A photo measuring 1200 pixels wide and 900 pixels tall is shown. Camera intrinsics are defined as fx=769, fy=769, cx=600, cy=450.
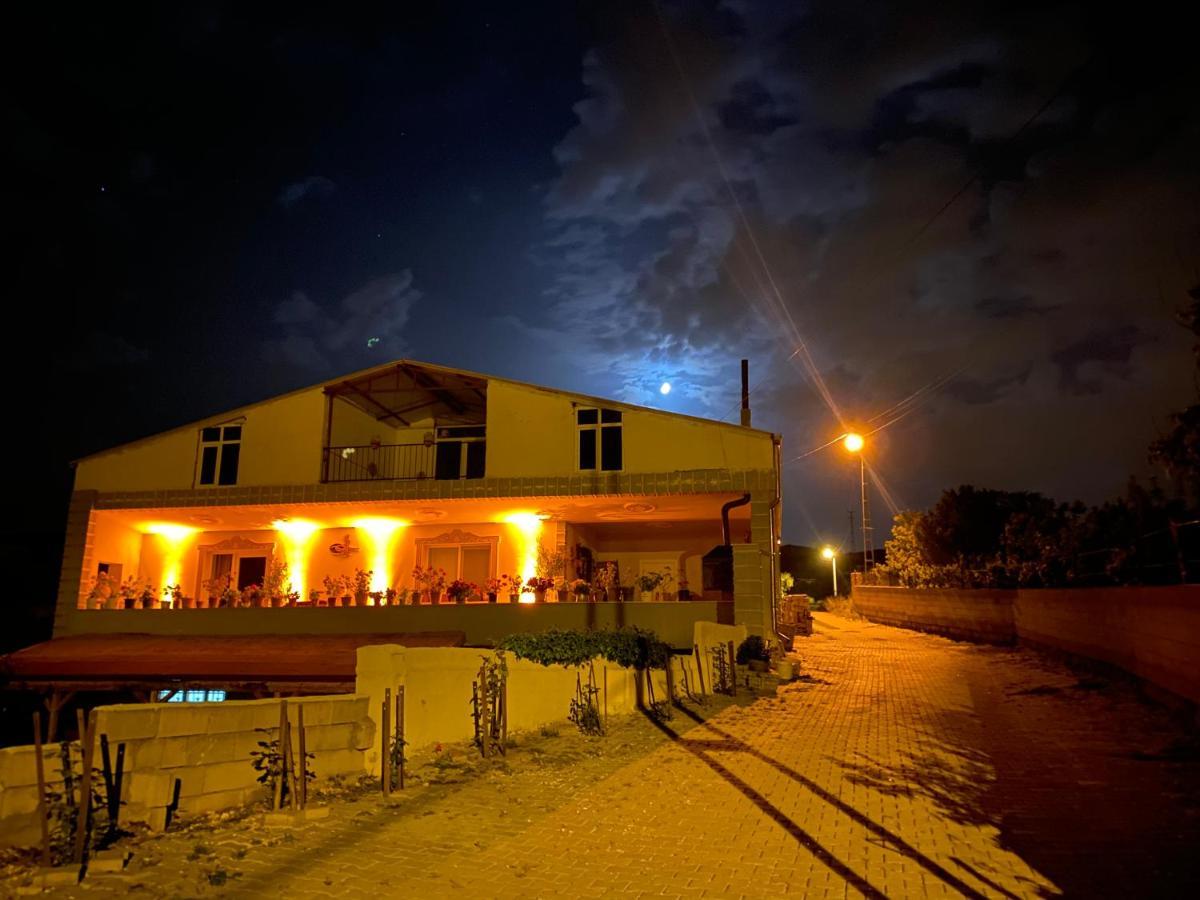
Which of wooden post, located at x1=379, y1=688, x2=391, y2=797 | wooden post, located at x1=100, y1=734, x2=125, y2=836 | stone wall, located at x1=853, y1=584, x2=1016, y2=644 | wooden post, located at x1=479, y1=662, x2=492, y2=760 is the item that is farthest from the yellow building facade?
wooden post, located at x1=100, y1=734, x2=125, y2=836

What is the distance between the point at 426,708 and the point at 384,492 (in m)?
9.45

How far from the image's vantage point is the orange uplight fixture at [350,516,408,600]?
1917 centimetres

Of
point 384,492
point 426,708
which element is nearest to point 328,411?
point 384,492

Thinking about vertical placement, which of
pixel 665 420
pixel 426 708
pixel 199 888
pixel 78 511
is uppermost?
pixel 665 420

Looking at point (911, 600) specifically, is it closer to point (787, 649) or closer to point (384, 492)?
point (787, 649)

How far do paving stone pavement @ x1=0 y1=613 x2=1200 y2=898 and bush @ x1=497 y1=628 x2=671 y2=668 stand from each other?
3.41 ft

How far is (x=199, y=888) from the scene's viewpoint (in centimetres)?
482

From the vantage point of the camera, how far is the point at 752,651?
14750 mm

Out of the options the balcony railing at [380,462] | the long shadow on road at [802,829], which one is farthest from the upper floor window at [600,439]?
the long shadow on road at [802,829]

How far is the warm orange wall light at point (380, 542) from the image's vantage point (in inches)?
755

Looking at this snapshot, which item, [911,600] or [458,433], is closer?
[458,433]

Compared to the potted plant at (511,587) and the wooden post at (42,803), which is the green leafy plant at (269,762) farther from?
the potted plant at (511,587)

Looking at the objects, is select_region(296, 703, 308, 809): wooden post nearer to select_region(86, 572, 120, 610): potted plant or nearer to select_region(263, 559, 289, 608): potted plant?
select_region(263, 559, 289, 608): potted plant

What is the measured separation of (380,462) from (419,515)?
1958 mm
